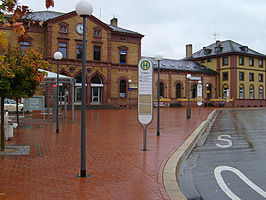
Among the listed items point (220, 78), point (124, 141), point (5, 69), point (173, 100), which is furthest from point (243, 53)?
point (5, 69)

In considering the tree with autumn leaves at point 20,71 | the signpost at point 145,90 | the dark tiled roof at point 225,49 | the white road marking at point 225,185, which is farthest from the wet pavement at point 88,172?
the dark tiled roof at point 225,49

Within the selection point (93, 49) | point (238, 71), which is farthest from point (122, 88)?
point (238, 71)

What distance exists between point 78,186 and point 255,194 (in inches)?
122

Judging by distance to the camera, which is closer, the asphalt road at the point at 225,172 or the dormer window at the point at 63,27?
the asphalt road at the point at 225,172

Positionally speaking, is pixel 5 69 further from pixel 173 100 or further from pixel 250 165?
pixel 173 100

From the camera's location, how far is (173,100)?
48594 mm

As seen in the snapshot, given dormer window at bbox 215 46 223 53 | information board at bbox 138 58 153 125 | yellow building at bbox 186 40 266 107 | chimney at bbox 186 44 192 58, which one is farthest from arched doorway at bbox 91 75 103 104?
chimney at bbox 186 44 192 58

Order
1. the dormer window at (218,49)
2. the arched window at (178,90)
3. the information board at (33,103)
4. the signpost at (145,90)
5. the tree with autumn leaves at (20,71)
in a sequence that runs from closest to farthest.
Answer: the tree with autumn leaves at (20,71)
the signpost at (145,90)
the information board at (33,103)
the arched window at (178,90)
the dormer window at (218,49)

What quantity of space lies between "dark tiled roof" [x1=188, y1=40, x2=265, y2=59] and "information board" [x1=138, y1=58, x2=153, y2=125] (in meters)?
48.3

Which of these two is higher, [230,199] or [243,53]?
[243,53]

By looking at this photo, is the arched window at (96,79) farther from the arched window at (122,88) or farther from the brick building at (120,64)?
the arched window at (122,88)

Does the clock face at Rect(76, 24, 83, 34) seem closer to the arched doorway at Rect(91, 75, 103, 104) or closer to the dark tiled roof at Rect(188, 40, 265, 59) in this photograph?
the arched doorway at Rect(91, 75, 103, 104)

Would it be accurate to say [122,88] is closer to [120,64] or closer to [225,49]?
[120,64]

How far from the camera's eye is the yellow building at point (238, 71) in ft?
175
